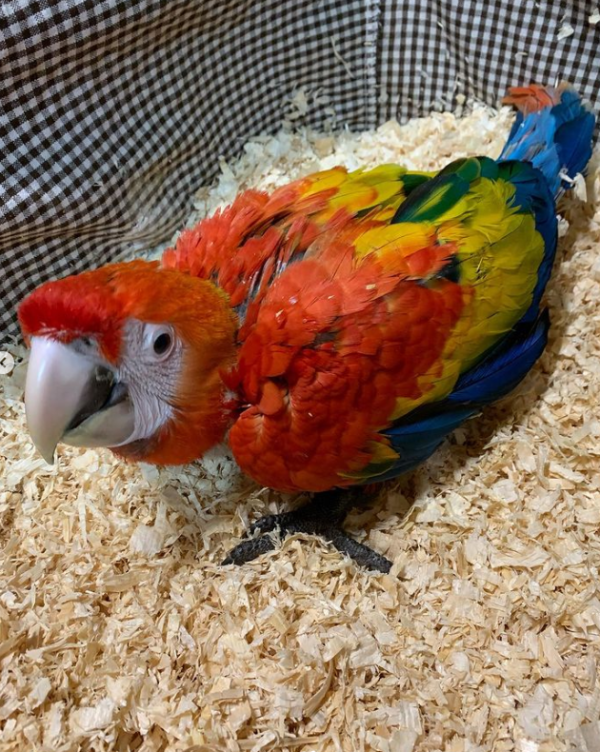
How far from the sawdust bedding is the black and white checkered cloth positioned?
0.48m

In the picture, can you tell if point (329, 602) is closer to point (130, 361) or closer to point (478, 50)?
point (130, 361)

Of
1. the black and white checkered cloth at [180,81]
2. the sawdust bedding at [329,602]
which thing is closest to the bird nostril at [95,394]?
the sawdust bedding at [329,602]

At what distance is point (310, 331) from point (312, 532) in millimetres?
488

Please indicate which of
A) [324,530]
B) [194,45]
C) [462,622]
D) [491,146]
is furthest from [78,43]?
[462,622]

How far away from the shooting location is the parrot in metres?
0.92

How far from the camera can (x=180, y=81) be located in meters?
1.53

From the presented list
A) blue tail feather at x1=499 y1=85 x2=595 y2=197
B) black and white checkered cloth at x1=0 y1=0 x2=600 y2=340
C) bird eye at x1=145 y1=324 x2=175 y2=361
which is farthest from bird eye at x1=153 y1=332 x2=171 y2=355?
blue tail feather at x1=499 y1=85 x2=595 y2=197

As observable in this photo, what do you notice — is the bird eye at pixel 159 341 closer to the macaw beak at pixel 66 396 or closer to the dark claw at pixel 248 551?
the macaw beak at pixel 66 396

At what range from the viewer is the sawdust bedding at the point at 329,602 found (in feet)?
3.30

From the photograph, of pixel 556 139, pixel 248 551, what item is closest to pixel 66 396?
pixel 248 551

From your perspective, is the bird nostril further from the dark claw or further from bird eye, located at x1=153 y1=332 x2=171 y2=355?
the dark claw

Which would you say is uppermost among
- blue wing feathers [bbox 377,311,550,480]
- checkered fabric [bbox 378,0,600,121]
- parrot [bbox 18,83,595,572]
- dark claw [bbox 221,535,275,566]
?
checkered fabric [bbox 378,0,600,121]

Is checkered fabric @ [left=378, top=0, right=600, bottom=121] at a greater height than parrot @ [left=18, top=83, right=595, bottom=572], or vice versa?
checkered fabric @ [left=378, top=0, right=600, bottom=121]

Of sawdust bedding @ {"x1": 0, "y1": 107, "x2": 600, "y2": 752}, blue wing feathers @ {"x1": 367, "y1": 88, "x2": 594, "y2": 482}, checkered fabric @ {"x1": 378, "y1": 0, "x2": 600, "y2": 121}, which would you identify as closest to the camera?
sawdust bedding @ {"x1": 0, "y1": 107, "x2": 600, "y2": 752}
